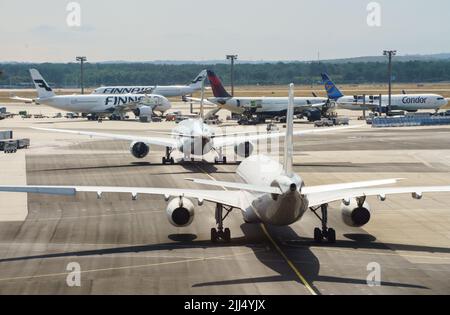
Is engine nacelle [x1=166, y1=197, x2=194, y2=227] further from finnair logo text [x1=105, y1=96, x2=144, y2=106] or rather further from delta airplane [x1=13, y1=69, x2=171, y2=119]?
finnair logo text [x1=105, y1=96, x2=144, y2=106]

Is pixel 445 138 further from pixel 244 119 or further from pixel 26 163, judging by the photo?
pixel 26 163

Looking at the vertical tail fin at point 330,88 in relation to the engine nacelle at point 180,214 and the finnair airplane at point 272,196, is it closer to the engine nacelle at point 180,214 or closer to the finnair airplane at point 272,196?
the finnair airplane at point 272,196

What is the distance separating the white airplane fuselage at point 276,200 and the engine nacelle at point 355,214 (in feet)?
14.5

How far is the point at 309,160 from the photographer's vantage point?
75000mm

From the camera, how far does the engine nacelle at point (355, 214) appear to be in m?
36.3

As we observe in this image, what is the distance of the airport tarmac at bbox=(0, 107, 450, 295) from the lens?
94.9 ft

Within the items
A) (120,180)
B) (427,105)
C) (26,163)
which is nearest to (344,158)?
(120,180)

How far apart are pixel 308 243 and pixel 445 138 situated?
7027cm

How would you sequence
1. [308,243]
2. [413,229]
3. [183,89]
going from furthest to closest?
[183,89]
[413,229]
[308,243]

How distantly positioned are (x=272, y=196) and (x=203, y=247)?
6679mm

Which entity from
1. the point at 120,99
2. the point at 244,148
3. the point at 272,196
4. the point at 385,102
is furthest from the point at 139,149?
the point at 385,102

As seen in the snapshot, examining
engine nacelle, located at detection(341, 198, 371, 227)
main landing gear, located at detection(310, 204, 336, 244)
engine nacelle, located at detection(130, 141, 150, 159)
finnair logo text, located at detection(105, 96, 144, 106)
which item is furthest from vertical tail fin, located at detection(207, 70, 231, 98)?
main landing gear, located at detection(310, 204, 336, 244)

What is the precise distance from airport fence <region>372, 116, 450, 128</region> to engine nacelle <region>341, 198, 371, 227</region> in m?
90.2
